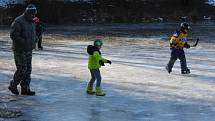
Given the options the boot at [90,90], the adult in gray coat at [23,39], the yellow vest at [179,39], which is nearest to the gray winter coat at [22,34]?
the adult in gray coat at [23,39]

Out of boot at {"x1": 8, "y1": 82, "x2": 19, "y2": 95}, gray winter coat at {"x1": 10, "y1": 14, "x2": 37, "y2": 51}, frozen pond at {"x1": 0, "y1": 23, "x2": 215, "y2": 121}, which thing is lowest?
frozen pond at {"x1": 0, "y1": 23, "x2": 215, "y2": 121}

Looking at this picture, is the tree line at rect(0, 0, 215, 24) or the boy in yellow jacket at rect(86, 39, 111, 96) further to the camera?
the tree line at rect(0, 0, 215, 24)

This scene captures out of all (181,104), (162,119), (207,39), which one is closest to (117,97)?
(181,104)

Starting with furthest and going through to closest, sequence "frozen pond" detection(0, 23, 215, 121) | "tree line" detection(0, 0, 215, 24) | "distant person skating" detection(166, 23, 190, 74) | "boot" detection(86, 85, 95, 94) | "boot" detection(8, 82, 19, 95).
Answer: "tree line" detection(0, 0, 215, 24), "distant person skating" detection(166, 23, 190, 74), "boot" detection(86, 85, 95, 94), "boot" detection(8, 82, 19, 95), "frozen pond" detection(0, 23, 215, 121)

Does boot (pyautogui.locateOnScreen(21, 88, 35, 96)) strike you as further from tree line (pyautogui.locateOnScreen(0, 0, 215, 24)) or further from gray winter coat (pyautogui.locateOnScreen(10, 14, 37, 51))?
tree line (pyautogui.locateOnScreen(0, 0, 215, 24))

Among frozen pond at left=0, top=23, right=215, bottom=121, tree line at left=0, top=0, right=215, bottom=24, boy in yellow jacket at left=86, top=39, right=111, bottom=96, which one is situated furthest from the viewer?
tree line at left=0, top=0, right=215, bottom=24

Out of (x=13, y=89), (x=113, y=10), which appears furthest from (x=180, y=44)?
(x=113, y=10)

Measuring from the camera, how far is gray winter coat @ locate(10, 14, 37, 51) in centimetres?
1099

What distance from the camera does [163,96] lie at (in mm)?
11461

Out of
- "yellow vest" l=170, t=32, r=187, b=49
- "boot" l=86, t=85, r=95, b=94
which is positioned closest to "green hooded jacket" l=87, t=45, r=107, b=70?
"boot" l=86, t=85, r=95, b=94

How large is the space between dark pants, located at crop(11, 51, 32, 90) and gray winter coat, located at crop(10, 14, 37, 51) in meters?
0.12

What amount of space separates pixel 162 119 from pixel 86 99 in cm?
234

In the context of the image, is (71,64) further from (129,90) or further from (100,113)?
(100,113)

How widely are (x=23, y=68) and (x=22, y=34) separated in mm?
677
